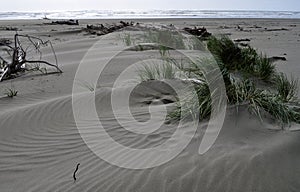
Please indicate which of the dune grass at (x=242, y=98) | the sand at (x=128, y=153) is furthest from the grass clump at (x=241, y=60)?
the sand at (x=128, y=153)

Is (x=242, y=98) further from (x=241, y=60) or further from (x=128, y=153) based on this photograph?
(x=241, y=60)

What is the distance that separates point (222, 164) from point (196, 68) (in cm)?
248

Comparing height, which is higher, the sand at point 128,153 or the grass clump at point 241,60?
the grass clump at point 241,60

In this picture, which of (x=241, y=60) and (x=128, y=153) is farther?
(x=241, y=60)

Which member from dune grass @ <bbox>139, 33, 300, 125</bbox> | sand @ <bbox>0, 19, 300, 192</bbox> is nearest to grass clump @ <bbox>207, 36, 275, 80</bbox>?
dune grass @ <bbox>139, 33, 300, 125</bbox>

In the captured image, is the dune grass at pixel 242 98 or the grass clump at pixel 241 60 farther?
the grass clump at pixel 241 60

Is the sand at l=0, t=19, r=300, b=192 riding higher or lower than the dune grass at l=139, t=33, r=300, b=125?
lower

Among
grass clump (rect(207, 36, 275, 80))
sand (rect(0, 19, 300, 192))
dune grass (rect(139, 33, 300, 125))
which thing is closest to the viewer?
sand (rect(0, 19, 300, 192))

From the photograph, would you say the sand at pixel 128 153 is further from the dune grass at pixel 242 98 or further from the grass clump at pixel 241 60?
the grass clump at pixel 241 60

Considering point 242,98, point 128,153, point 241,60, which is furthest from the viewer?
point 241,60

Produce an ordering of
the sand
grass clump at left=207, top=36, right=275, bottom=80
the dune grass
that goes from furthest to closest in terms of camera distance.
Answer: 1. grass clump at left=207, top=36, right=275, bottom=80
2. the dune grass
3. the sand

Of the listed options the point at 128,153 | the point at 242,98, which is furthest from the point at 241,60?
the point at 128,153

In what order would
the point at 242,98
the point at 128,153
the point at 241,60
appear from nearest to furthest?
1. the point at 128,153
2. the point at 242,98
3. the point at 241,60

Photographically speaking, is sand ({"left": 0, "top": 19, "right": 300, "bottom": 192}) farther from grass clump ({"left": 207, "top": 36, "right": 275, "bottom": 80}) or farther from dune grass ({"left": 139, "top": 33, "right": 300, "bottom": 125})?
grass clump ({"left": 207, "top": 36, "right": 275, "bottom": 80})
